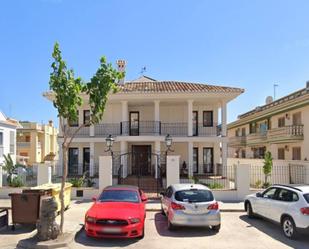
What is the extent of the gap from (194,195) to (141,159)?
14.2 m

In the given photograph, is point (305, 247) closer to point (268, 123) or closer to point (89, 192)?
point (89, 192)

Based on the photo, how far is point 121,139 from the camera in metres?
21.5

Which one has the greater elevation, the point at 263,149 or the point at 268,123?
the point at 268,123

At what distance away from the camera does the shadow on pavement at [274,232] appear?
905 cm

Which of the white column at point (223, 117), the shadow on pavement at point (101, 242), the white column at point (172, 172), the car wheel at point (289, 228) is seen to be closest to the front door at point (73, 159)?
the white column at point (172, 172)

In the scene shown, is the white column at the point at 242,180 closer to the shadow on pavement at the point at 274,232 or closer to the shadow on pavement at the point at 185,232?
the shadow on pavement at the point at 274,232

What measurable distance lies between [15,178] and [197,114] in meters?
12.9

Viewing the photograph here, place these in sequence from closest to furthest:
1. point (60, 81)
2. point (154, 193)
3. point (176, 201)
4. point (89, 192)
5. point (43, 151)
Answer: point (60, 81)
point (176, 201)
point (89, 192)
point (154, 193)
point (43, 151)

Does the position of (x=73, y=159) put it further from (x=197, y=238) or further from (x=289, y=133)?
(x=197, y=238)

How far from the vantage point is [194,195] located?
33.8ft

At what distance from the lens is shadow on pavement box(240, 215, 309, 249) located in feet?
29.7

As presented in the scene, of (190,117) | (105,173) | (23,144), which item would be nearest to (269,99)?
(190,117)

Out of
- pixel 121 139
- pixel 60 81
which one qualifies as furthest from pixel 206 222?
pixel 121 139

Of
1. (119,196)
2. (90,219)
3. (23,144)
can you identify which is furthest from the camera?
(23,144)
